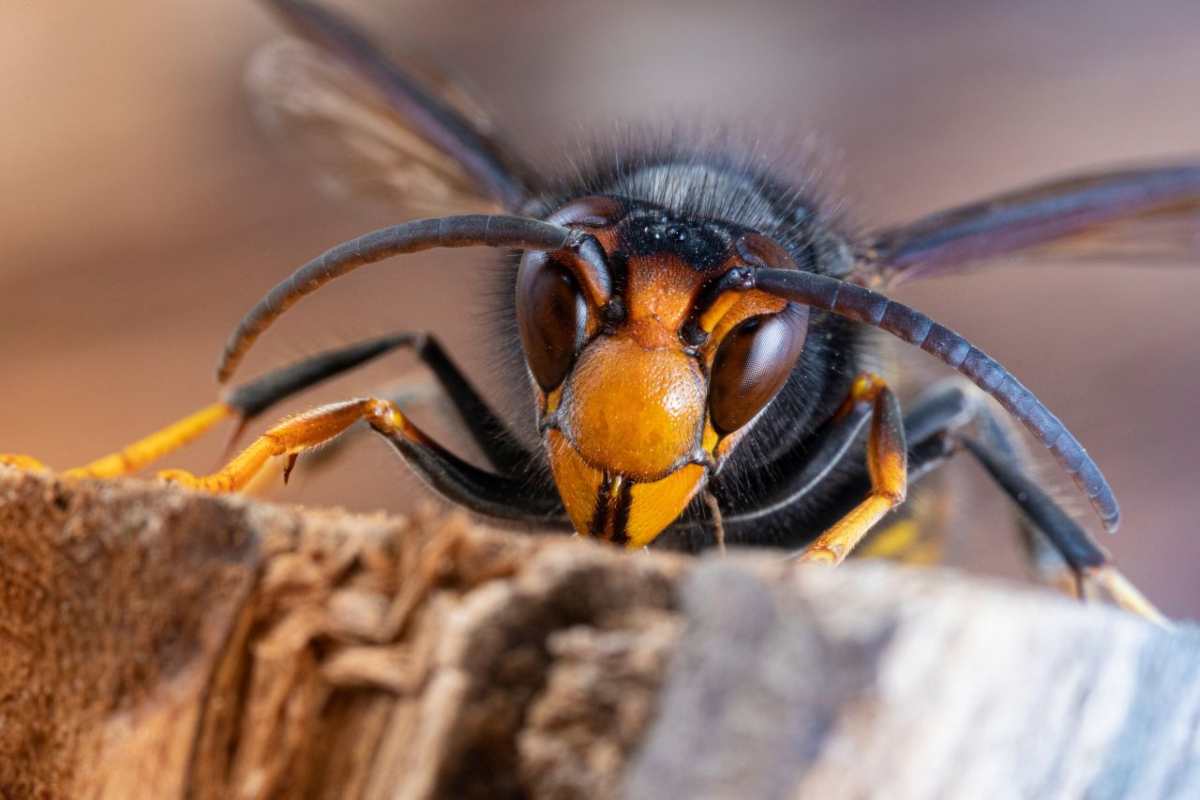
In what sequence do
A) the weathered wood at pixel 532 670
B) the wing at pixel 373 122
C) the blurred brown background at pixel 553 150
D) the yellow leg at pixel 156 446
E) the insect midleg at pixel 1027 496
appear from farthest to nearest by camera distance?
the blurred brown background at pixel 553 150
the wing at pixel 373 122
the insect midleg at pixel 1027 496
the yellow leg at pixel 156 446
the weathered wood at pixel 532 670

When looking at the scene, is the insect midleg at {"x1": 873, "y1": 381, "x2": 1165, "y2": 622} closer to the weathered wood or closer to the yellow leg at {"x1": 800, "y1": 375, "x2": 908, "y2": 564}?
the yellow leg at {"x1": 800, "y1": 375, "x2": 908, "y2": 564}

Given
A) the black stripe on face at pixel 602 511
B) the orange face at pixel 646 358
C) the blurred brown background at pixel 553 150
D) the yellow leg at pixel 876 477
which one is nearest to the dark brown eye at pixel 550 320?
the orange face at pixel 646 358

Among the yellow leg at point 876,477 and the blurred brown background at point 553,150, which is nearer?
the yellow leg at point 876,477

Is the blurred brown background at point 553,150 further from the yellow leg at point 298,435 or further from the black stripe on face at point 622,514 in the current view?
the black stripe on face at point 622,514

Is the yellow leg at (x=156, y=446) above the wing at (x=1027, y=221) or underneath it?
above

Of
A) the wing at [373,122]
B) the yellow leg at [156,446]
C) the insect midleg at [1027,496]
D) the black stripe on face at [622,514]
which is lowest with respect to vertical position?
the insect midleg at [1027,496]

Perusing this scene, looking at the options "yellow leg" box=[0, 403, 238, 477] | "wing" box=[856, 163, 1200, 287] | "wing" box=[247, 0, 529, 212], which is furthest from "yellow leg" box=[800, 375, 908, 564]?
"yellow leg" box=[0, 403, 238, 477]

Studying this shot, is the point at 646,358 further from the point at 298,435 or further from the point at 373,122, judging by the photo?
the point at 373,122
